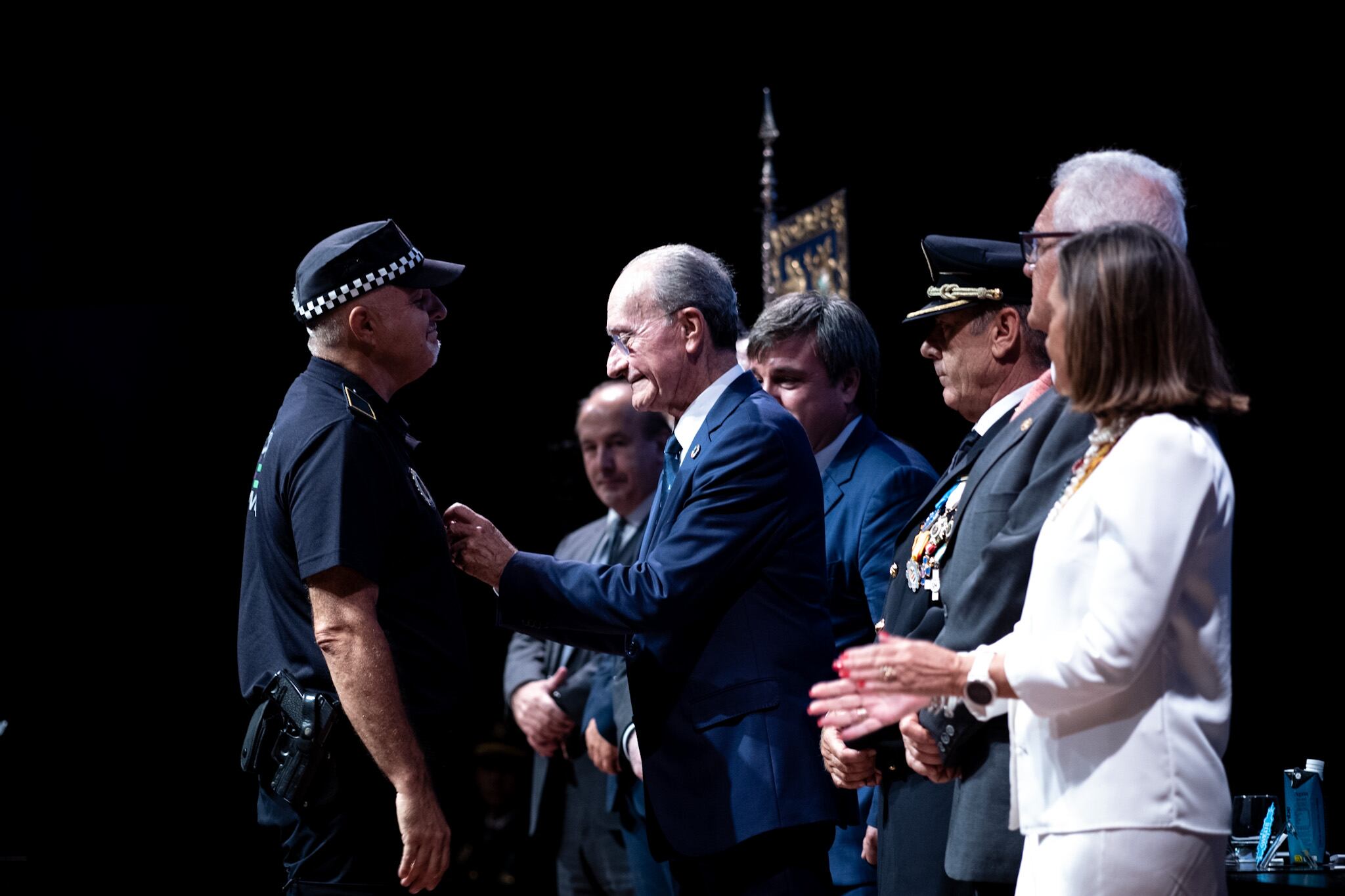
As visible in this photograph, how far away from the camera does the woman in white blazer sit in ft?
5.30

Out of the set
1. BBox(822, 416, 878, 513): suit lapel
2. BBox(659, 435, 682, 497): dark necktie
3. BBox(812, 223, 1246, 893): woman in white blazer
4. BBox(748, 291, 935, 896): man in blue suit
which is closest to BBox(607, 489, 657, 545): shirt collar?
BBox(748, 291, 935, 896): man in blue suit

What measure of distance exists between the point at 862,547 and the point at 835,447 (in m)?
0.36

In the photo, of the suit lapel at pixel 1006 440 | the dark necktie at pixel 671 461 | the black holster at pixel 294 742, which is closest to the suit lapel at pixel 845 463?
the dark necktie at pixel 671 461

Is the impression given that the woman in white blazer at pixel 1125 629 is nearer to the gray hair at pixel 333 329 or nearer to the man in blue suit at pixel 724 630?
the man in blue suit at pixel 724 630

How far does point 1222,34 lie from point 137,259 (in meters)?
4.15

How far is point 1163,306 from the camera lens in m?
1.70

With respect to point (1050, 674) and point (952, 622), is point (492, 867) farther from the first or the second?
point (1050, 674)

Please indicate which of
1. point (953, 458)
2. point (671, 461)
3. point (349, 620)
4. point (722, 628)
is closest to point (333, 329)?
point (349, 620)

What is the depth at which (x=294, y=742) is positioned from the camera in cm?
235

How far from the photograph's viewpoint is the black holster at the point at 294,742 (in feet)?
7.66

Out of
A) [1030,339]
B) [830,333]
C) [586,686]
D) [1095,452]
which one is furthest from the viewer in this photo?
[586,686]

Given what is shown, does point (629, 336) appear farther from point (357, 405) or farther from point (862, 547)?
point (862, 547)

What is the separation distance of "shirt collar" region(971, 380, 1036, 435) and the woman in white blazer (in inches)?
25.7

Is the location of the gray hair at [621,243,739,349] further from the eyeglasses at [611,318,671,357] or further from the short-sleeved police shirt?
the short-sleeved police shirt
